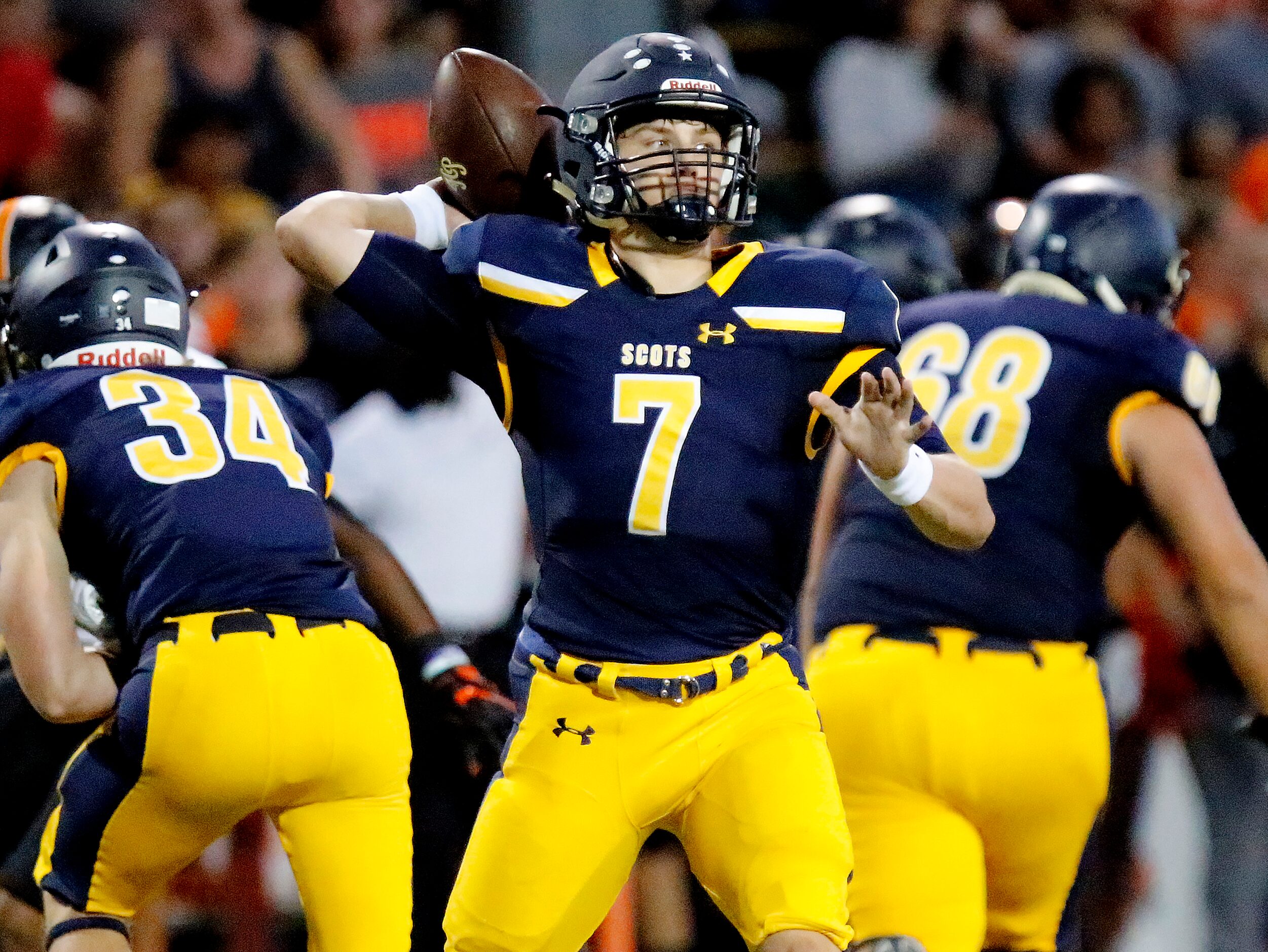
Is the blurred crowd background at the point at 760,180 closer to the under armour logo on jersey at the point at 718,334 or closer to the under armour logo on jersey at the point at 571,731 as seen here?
the under armour logo on jersey at the point at 571,731

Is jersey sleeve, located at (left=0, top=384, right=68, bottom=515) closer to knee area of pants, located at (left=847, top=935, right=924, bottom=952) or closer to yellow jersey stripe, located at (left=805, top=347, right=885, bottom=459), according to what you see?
yellow jersey stripe, located at (left=805, top=347, right=885, bottom=459)

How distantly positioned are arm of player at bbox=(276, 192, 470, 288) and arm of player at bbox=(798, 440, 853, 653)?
1.22 meters

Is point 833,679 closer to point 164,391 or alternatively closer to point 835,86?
point 164,391

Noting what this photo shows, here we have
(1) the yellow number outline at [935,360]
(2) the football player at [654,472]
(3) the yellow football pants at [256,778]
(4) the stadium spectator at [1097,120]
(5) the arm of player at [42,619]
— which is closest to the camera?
(2) the football player at [654,472]

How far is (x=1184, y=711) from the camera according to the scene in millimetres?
5750

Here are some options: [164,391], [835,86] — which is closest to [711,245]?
[164,391]

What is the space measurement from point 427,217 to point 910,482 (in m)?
1.11

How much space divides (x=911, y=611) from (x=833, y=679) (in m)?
0.20

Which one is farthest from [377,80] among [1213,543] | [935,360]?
[1213,543]

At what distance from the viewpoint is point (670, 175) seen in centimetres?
301

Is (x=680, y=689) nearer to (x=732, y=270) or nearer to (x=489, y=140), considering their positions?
(x=732, y=270)

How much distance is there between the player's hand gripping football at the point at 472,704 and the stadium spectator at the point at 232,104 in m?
3.20

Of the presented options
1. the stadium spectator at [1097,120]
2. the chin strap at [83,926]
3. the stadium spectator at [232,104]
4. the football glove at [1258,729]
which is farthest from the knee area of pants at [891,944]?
the stadium spectator at [1097,120]

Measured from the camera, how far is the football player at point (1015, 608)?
132 inches
